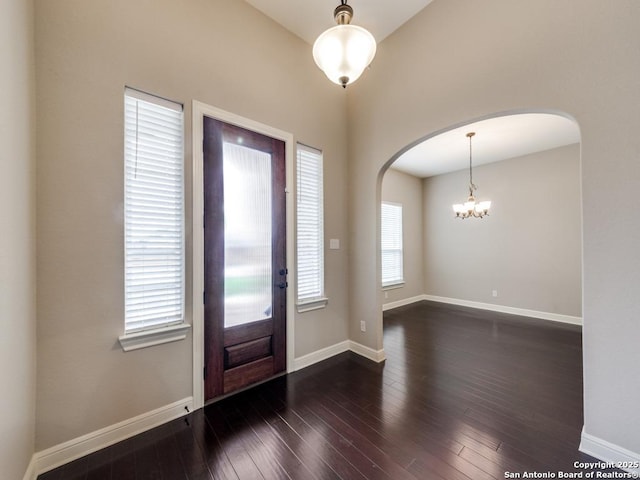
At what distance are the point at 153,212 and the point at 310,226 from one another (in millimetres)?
1633

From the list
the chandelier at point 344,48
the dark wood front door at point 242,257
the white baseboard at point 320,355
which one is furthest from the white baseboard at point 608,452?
the chandelier at point 344,48

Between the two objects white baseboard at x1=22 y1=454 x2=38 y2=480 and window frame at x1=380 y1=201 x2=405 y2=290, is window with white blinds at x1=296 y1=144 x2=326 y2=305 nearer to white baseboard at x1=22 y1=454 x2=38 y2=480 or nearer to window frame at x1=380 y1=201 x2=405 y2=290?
white baseboard at x1=22 y1=454 x2=38 y2=480

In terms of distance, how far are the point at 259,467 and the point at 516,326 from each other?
15.4 ft

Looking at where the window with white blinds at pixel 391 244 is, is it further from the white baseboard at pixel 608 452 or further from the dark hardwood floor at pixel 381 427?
the white baseboard at pixel 608 452

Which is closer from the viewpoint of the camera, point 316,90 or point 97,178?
point 97,178

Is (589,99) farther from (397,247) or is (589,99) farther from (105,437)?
(397,247)

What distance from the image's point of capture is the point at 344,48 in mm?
1453

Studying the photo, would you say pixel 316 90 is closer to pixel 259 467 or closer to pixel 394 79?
pixel 394 79

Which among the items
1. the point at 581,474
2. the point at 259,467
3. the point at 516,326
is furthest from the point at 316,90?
the point at 516,326

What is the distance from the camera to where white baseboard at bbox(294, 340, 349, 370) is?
294cm

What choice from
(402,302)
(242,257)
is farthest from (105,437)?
(402,302)

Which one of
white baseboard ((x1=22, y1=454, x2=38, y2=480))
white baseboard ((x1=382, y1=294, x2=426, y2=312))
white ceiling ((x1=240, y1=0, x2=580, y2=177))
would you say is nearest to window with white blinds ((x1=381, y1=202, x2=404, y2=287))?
white baseboard ((x1=382, y1=294, x2=426, y2=312))

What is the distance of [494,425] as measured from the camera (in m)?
2.00

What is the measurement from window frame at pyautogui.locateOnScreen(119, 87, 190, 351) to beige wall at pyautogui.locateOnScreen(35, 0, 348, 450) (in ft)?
0.17
